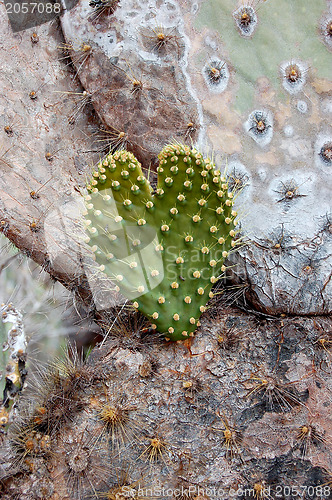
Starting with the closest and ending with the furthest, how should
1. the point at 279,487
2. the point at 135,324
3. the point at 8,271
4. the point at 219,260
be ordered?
1. the point at 279,487
2. the point at 219,260
3. the point at 135,324
4. the point at 8,271

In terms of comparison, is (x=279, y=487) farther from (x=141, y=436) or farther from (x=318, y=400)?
(x=141, y=436)

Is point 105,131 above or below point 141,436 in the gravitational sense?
above

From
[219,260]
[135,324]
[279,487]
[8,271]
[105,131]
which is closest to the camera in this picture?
[279,487]

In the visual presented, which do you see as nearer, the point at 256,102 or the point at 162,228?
the point at 162,228

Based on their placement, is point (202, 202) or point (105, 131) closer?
point (202, 202)

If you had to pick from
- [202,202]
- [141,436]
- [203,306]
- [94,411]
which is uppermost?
[202,202]

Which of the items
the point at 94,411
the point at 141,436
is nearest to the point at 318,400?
the point at 141,436

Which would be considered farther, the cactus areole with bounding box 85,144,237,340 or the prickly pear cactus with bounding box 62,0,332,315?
the prickly pear cactus with bounding box 62,0,332,315

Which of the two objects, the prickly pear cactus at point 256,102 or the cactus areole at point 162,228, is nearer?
the cactus areole at point 162,228
